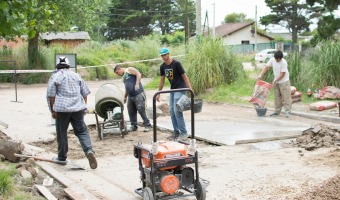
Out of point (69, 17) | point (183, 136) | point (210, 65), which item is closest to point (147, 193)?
point (183, 136)

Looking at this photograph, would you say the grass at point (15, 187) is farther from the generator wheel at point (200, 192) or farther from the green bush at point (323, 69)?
the green bush at point (323, 69)

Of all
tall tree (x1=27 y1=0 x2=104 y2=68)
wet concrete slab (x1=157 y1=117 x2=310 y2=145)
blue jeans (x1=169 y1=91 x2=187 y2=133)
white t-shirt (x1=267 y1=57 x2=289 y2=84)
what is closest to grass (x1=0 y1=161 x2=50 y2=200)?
blue jeans (x1=169 y1=91 x2=187 y2=133)

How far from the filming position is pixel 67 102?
26.5 ft

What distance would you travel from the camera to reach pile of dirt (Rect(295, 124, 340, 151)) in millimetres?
9562

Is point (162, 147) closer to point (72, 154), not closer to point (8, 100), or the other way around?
point (72, 154)

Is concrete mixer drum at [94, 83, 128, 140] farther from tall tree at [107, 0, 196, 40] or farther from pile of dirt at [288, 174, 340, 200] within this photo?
tall tree at [107, 0, 196, 40]

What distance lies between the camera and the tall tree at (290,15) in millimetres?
60406

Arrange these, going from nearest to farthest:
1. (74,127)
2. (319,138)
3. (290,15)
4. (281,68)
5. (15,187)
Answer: (15,187) → (74,127) → (319,138) → (281,68) → (290,15)

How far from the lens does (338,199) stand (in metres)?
5.69

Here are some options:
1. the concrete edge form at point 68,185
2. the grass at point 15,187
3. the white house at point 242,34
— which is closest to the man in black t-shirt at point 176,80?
the concrete edge form at point 68,185

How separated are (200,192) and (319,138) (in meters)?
4.67

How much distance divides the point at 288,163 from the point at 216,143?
217cm

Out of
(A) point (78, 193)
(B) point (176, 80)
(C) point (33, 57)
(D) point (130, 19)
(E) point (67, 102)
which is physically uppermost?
(D) point (130, 19)

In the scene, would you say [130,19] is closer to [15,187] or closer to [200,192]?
[15,187]
